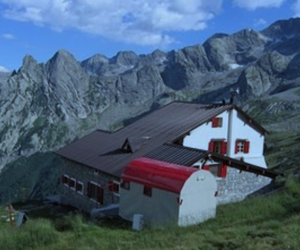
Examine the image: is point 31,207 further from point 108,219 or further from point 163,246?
point 163,246

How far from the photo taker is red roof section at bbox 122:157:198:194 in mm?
25047

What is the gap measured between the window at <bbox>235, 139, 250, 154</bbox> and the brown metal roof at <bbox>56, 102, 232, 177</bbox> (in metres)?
3.38

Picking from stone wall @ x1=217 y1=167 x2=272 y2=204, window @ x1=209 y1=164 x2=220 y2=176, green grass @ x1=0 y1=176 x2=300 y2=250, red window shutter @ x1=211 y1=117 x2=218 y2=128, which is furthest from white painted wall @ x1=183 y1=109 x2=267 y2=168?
green grass @ x1=0 y1=176 x2=300 y2=250

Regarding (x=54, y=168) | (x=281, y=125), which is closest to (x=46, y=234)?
(x=281, y=125)

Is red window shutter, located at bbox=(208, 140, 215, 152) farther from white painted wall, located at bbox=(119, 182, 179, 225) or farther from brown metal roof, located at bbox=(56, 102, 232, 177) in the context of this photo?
white painted wall, located at bbox=(119, 182, 179, 225)

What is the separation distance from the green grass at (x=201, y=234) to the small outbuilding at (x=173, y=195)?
1.21m

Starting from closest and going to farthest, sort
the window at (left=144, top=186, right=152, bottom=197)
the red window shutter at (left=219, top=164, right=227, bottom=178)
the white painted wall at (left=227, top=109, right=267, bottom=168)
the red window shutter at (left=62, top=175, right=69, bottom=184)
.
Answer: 1. the window at (left=144, top=186, right=152, bottom=197)
2. the red window shutter at (left=219, top=164, right=227, bottom=178)
3. the white painted wall at (left=227, top=109, right=267, bottom=168)
4. the red window shutter at (left=62, top=175, right=69, bottom=184)

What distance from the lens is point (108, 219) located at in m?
28.5

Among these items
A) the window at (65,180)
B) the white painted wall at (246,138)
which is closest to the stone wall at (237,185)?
the white painted wall at (246,138)

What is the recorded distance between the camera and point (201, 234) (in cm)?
1756

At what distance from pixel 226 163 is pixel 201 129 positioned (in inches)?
209

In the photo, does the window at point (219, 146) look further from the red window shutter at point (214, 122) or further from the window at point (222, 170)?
the window at point (222, 170)

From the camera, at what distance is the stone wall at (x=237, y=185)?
108 ft

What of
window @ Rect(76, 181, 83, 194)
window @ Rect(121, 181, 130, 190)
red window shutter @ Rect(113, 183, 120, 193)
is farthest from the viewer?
window @ Rect(76, 181, 83, 194)
